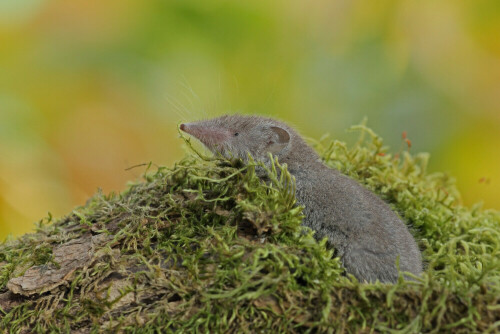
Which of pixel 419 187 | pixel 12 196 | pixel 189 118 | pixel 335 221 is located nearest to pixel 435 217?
pixel 419 187

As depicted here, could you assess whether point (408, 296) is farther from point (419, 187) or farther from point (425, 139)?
point (425, 139)

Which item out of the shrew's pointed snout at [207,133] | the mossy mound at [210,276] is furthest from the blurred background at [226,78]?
the mossy mound at [210,276]

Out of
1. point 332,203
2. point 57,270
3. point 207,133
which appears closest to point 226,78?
point 207,133

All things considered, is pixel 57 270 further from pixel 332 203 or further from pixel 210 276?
pixel 332 203

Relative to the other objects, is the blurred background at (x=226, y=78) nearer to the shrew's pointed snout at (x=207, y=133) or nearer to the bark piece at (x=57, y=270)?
the shrew's pointed snout at (x=207, y=133)

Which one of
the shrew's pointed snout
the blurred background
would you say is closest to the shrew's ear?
the shrew's pointed snout

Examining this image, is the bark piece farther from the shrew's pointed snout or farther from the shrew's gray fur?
the shrew's pointed snout
